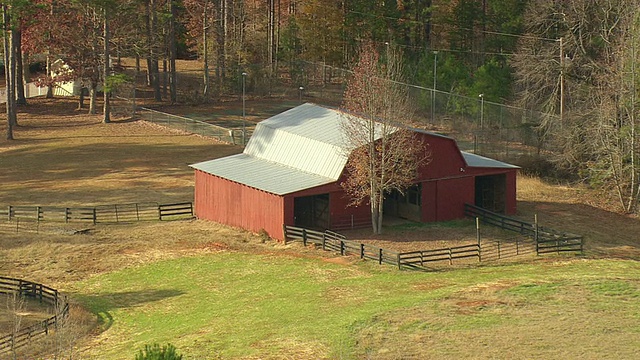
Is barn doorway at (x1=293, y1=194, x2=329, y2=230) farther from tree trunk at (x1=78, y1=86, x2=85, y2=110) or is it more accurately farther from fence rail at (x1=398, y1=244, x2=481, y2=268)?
tree trunk at (x1=78, y1=86, x2=85, y2=110)

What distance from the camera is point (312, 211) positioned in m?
57.1

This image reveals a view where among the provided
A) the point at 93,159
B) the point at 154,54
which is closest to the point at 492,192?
the point at 93,159

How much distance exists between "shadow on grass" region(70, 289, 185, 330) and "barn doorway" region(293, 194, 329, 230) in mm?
11841

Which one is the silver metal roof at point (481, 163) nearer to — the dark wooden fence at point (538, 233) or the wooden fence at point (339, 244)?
the dark wooden fence at point (538, 233)

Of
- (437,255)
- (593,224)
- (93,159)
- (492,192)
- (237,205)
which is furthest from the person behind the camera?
(93,159)

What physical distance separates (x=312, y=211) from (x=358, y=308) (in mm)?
16273

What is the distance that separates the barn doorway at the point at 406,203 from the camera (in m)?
57.4

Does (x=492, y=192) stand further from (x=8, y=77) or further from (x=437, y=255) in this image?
(x=8, y=77)

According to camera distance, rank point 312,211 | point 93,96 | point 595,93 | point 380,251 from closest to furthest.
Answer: point 380,251
point 312,211
point 595,93
point 93,96

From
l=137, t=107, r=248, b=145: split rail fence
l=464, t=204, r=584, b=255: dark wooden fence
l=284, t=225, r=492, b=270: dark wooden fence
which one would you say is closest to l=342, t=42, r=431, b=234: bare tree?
l=284, t=225, r=492, b=270: dark wooden fence

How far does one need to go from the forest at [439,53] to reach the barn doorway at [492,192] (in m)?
8.87

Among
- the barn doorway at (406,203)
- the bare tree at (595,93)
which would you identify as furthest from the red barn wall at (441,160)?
the bare tree at (595,93)

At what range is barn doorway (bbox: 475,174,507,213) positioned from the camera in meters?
60.0

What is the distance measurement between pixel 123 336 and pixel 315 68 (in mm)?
68316
